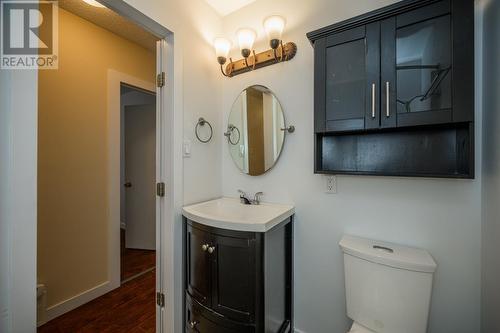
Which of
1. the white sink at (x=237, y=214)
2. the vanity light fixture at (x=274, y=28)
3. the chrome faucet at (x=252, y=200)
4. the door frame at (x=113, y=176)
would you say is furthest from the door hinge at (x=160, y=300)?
the vanity light fixture at (x=274, y=28)

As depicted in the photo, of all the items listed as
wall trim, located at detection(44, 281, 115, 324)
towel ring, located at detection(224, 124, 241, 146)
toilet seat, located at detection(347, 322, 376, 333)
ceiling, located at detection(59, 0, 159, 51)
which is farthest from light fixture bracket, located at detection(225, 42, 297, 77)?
wall trim, located at detection(44, 281, 115, 324)

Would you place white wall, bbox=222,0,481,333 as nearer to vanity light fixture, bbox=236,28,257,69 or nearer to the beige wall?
vanity light fixture, bbox=236,28,257,69

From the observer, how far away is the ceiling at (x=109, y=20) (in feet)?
5.78

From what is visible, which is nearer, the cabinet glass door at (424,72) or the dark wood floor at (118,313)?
the cabinet glass door at (424,72)

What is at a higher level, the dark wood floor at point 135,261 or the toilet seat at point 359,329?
the toilet seat at point 359,329

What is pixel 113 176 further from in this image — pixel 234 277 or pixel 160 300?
pixel 234 277

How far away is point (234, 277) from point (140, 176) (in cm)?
249

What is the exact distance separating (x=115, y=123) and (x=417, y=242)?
8.71 ft

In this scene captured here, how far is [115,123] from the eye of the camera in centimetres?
218

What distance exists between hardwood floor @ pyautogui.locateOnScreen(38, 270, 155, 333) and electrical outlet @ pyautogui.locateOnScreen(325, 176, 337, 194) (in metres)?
1.72

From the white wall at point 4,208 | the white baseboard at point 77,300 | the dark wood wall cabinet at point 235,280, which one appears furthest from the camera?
the white baseboard at point 77,300

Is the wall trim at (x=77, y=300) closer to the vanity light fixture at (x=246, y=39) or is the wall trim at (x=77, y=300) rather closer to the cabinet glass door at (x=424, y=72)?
the vanity light fixture at (x=246, y=39)

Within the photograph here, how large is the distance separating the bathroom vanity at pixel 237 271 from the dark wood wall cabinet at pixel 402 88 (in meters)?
0.54

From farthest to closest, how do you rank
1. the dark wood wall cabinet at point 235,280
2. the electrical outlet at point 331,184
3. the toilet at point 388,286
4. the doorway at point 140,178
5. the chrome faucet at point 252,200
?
the doorway at point 140,178
the chrome faucet at point 252,200
the electrical outlet at point 331,184
the dark wood wall cabinet at point 235,280
the toilet at point 388,286
